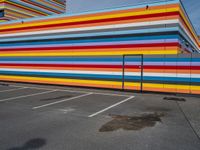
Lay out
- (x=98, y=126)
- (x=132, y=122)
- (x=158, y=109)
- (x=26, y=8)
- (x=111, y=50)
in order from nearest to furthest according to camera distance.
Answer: (x=98, y=126), (x=132, y=122), (x=158, y=109), (x=111, y=50), (x=26, y=8)

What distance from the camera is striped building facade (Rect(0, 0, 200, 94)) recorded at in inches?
547

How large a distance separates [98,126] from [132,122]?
47.8 inches

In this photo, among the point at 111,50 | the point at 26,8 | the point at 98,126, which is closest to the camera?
the point at 98,126

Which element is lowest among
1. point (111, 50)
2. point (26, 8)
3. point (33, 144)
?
point (33, 144)

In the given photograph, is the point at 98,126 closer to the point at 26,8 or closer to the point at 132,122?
the point at 132,122

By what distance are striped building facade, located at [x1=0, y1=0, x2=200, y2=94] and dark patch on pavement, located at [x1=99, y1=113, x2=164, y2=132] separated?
606 centimetres

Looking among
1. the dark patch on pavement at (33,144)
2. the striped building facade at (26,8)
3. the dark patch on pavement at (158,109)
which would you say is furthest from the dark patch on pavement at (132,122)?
the striped building facade at (26,8)

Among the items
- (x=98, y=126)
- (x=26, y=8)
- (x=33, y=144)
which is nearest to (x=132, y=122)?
(x=98, y=126)

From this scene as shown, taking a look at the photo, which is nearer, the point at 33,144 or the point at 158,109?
the point at 33,144

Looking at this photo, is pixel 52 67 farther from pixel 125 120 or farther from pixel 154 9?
pixel 125 120

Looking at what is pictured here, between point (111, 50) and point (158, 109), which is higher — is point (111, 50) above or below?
above

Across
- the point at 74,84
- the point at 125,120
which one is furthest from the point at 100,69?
the point at 125,120

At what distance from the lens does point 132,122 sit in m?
7.43

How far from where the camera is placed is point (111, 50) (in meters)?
15.8
